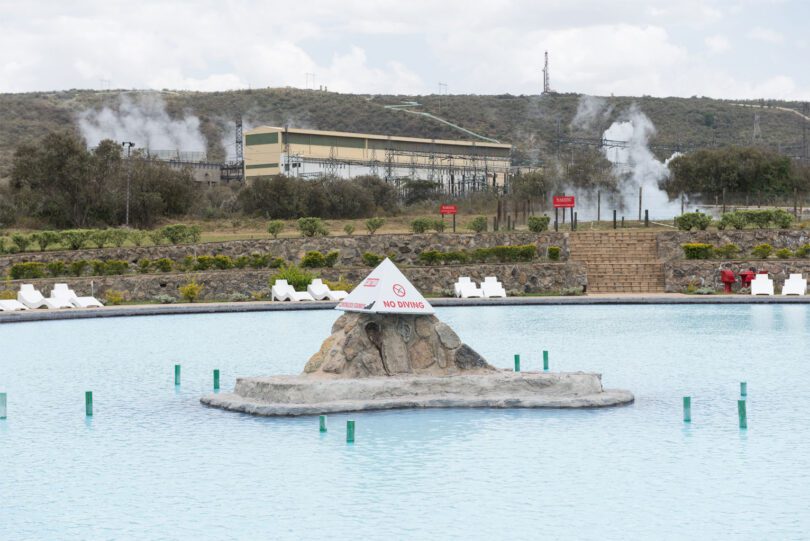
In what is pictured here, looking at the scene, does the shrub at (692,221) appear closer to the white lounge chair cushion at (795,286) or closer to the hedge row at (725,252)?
the hedge row at (725,252)

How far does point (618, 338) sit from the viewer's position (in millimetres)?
23188

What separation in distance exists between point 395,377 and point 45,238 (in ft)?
82.8

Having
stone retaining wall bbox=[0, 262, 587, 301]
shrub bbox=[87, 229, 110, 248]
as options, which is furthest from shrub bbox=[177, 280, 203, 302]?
shrub bbox=[87, 229, 110, 248]

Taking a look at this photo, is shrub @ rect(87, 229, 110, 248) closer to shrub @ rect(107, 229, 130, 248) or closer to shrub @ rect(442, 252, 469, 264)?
shrub @ rect(107, 229, 130, 248)

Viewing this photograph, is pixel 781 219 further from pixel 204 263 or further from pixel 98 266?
pixel 98 266

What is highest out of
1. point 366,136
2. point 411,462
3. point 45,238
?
point 366,136

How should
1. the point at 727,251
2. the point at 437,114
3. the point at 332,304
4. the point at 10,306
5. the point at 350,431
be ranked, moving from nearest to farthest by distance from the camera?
the point at 350,431
the point at 10,306
the point at 332,304
the point at 727,251
the point at 437,114

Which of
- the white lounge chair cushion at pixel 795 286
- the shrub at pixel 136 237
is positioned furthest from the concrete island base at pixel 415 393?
the shrub at pixel 136 237

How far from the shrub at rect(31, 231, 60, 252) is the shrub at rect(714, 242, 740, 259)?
21.7 m

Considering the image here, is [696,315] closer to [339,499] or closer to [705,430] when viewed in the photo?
[705,430]

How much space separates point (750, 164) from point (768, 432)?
5304 centimetres

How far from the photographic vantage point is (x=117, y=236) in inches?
1518

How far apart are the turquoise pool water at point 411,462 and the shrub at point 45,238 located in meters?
17.9

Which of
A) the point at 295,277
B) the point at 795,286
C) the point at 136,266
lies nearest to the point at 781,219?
the point at 795,286
